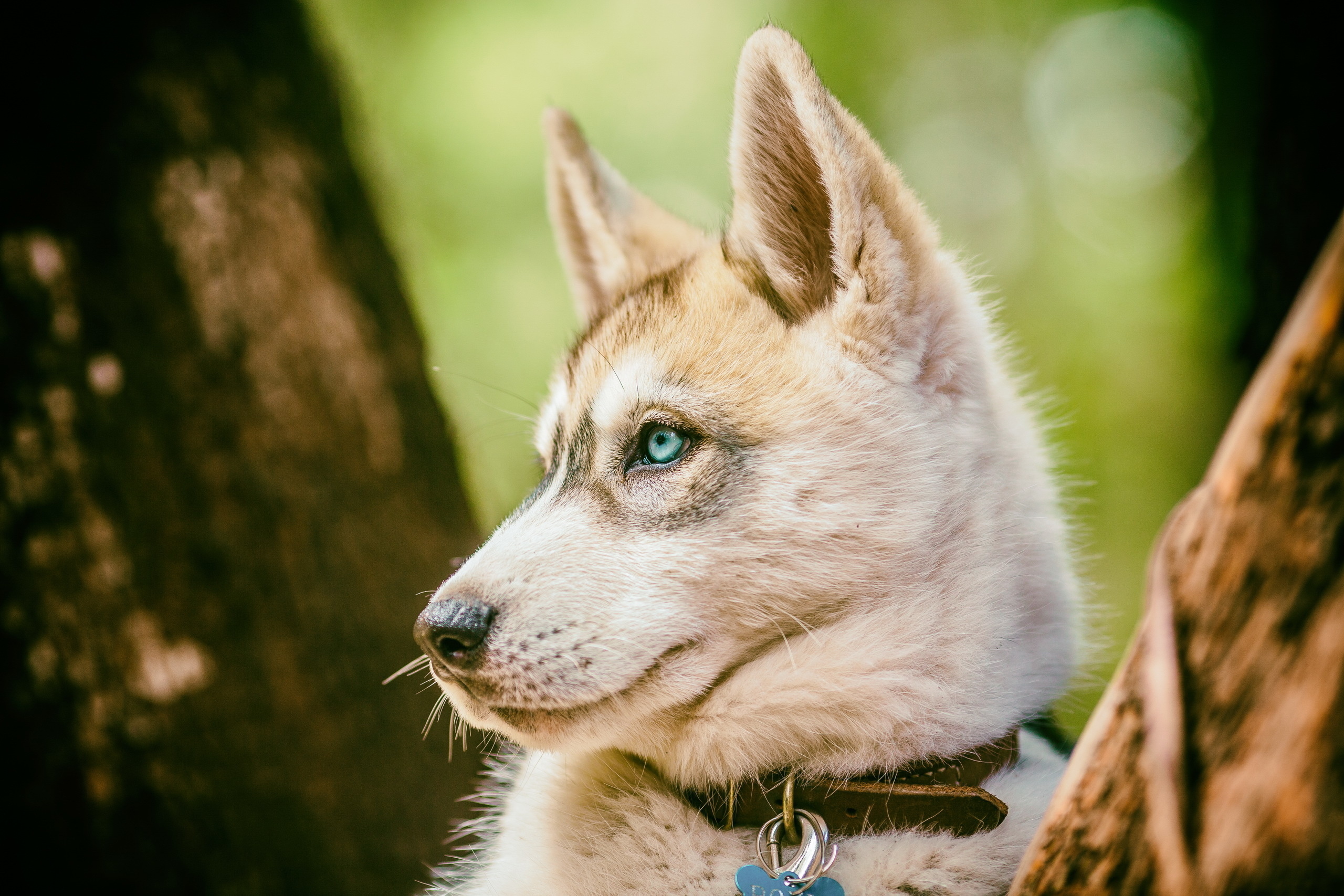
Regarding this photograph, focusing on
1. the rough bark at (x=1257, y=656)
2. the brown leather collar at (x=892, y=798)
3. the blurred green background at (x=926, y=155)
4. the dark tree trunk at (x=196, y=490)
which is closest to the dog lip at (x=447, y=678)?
the brown leather collar at (x=892, y=798)

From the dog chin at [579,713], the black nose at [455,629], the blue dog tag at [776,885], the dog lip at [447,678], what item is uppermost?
the black nose at [455,629]

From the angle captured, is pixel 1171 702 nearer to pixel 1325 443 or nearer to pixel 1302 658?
pixel 1302 658

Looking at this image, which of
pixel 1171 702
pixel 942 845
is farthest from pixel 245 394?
pixel 1171 702

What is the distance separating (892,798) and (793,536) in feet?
2.08

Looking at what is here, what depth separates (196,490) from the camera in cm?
288

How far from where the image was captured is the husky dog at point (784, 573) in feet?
6.25

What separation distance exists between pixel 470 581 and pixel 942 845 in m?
1.21

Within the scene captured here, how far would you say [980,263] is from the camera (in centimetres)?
257

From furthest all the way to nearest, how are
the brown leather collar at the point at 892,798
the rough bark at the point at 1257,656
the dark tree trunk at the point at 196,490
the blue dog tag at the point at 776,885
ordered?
the dark tree trunk at the point at 196,490 < the brown leather collar at the point at 892,798 < the blue dog tag at the point at 776,885 < the rough bark at the point at 1257,656

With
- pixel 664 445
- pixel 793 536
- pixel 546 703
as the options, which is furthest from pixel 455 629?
pixel 793 536

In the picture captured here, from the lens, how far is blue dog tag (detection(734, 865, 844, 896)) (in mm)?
1722

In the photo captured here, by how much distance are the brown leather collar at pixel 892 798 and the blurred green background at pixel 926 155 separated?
14.9 feet

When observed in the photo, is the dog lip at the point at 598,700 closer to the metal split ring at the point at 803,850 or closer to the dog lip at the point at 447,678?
the dog lip at the point at 447,678

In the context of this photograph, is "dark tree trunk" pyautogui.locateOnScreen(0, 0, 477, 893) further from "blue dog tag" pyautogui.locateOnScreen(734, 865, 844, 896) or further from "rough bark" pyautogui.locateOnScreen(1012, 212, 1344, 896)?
"rough bark" pyautogui.locateOnScreen(1012, 212, 1344, 896)
